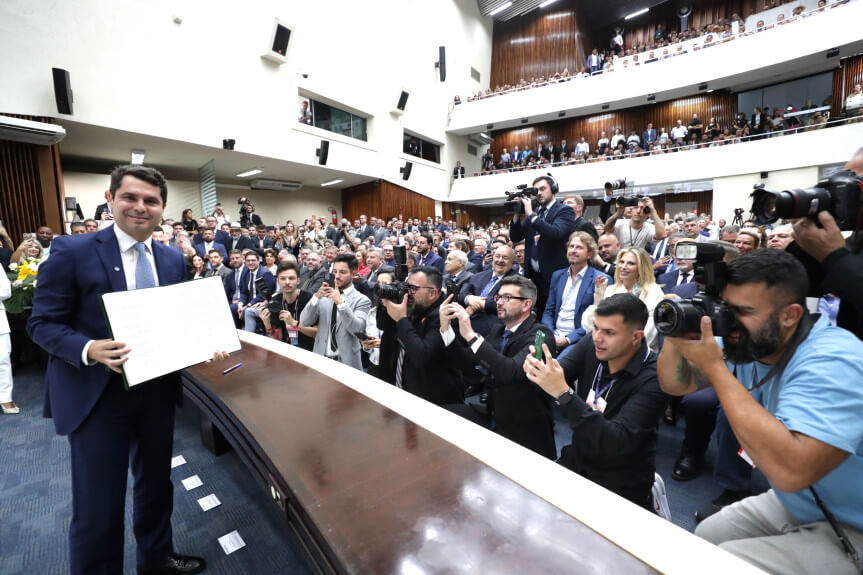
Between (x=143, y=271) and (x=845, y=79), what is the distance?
15423 mm

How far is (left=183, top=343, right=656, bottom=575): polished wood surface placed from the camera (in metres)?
0.78

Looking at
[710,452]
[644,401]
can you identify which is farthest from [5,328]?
[710,452]

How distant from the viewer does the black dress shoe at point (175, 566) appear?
4.99 feet

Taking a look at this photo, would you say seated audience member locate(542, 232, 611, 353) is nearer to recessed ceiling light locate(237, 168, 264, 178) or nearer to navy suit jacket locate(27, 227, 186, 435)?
navy suit jacket locate(27, 227, 186, 435)

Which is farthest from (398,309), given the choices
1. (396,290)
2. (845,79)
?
(845,79)

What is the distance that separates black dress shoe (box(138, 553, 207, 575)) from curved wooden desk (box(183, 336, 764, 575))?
523mm

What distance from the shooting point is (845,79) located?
1012 cm

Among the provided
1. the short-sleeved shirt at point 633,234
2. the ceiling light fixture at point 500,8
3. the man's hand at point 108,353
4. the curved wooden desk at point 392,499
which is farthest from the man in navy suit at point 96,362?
the ceiling light fixture at point 500,8

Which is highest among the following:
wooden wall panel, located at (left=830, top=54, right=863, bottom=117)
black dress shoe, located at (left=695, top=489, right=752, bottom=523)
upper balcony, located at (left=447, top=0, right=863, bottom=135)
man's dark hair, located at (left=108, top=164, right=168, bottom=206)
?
upper balcony, located at (left=447, top=0, right=863, bottom=135)

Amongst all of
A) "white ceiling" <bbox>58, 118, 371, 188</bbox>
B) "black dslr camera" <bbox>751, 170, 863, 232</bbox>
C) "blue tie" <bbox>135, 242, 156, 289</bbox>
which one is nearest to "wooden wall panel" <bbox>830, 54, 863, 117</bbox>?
"white ceiling" <bbox>58, 118, 371, 188</bbox>

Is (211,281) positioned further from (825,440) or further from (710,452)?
(710,452)

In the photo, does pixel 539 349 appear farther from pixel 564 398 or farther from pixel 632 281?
pixel 632 281

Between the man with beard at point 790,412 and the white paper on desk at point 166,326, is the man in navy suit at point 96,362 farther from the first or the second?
the man with beard at point 790,412

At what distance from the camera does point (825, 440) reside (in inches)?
33.8
